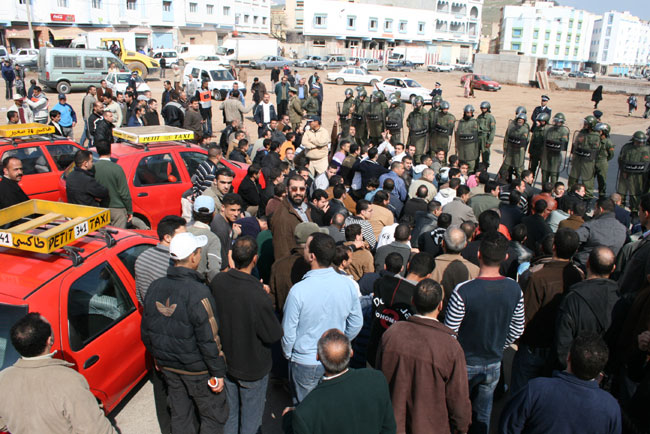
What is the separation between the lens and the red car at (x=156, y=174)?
751 cm

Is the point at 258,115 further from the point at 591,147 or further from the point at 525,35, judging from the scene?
the point at 525,35

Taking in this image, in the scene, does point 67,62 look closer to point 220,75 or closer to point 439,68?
point 220,75

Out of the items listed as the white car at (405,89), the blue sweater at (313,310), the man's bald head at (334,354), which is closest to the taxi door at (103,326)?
the blue sweater at (313,310)

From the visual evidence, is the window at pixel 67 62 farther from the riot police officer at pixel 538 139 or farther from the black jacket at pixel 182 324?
the black jacket at pixel 182 324

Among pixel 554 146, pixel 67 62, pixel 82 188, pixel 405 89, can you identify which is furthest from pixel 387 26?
pixel 82 188

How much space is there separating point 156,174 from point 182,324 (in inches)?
192

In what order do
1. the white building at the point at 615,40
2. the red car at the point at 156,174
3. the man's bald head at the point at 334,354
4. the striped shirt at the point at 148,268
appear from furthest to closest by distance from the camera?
the white building at the point at 615,40
the red car at the point at 156,174
the striped shirt at the point at 148,268
the man's bald head at the point at 334,354

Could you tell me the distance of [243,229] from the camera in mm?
6020

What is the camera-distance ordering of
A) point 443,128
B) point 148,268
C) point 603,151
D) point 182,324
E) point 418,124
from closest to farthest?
point 182,324, point 148,268, point 603,151, point 443,128, point 418,124

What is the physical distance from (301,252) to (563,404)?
2545 mm

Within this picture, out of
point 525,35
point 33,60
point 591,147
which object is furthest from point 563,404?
point 525,35

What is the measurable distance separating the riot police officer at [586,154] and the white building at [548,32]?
102155 millimetres

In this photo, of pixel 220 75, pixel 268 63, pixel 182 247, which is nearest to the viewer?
pixel 182 247

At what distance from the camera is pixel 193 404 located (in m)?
3.90
